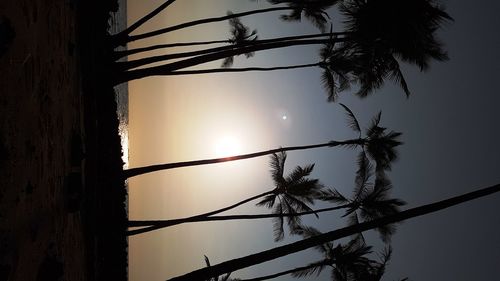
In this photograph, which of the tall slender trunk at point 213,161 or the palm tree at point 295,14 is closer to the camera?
the tall slender trunk at point 213,161

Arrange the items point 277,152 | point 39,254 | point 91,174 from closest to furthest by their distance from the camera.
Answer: point 39,254 → point 91,174 → point 277,152

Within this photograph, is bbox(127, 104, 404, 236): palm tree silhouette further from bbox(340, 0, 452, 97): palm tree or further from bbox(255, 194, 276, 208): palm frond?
bbox(340, 0, 452, 97): palm tree

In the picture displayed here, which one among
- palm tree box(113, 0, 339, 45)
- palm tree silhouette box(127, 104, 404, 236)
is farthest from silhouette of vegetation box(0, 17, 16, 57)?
palm tree silhouette box(127, 104, 404, 236)

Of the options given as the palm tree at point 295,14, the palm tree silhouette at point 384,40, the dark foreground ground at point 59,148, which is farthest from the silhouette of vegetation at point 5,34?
the palm tree at point 295,14

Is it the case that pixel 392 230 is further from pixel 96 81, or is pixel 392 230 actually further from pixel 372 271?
pixel 96 81

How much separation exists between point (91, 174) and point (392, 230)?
26.9 feet

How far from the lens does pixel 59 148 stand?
177 inches

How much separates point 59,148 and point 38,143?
743 mm

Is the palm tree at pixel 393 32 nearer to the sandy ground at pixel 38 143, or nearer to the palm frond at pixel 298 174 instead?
the palm frond at pixel 298 174

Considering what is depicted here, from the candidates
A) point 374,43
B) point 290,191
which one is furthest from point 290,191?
point 374,43

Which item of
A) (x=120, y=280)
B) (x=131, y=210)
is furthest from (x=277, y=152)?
(x=131, y=210)

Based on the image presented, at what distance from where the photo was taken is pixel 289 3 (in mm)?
10023

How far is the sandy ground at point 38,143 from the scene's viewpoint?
3.10 metres

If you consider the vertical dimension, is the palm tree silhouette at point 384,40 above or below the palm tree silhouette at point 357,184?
above
